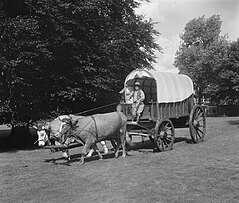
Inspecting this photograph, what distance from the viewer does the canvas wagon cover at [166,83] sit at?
12.9 meters

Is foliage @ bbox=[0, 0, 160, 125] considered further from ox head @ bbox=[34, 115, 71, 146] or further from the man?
ox head @ bbox=[34, 115, 71, 146]

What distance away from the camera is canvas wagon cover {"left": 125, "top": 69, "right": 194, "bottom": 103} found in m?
12.9

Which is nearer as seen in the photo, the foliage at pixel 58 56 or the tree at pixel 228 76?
the foliage at pixel 58 56

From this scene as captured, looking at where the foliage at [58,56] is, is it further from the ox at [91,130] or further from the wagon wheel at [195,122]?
the ox at [91,130]

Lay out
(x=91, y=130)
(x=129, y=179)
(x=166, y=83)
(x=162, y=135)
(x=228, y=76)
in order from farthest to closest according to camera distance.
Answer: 1. (x=228, y=76)
2. (x=166, y=83)
3. (x=162, y=135)
4. (x=91, y=130)
5. (x=129, y=179)

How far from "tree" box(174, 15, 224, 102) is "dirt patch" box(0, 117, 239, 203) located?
41.0 m

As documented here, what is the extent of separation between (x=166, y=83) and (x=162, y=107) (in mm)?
1000

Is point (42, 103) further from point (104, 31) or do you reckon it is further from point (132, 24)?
point (132, 24)

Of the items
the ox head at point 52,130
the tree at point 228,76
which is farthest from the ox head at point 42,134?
the tree at point 228,76

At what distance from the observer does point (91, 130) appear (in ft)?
35.5

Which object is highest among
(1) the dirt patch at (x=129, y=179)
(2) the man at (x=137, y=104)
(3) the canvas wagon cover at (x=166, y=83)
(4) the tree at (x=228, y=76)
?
(4) the tree at (x=228, y=76)

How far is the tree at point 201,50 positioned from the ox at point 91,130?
40.7 metres

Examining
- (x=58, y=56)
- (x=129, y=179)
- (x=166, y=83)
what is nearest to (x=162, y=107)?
(x=166, y=83)

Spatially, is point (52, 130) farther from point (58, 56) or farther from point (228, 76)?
point (228, 76)
